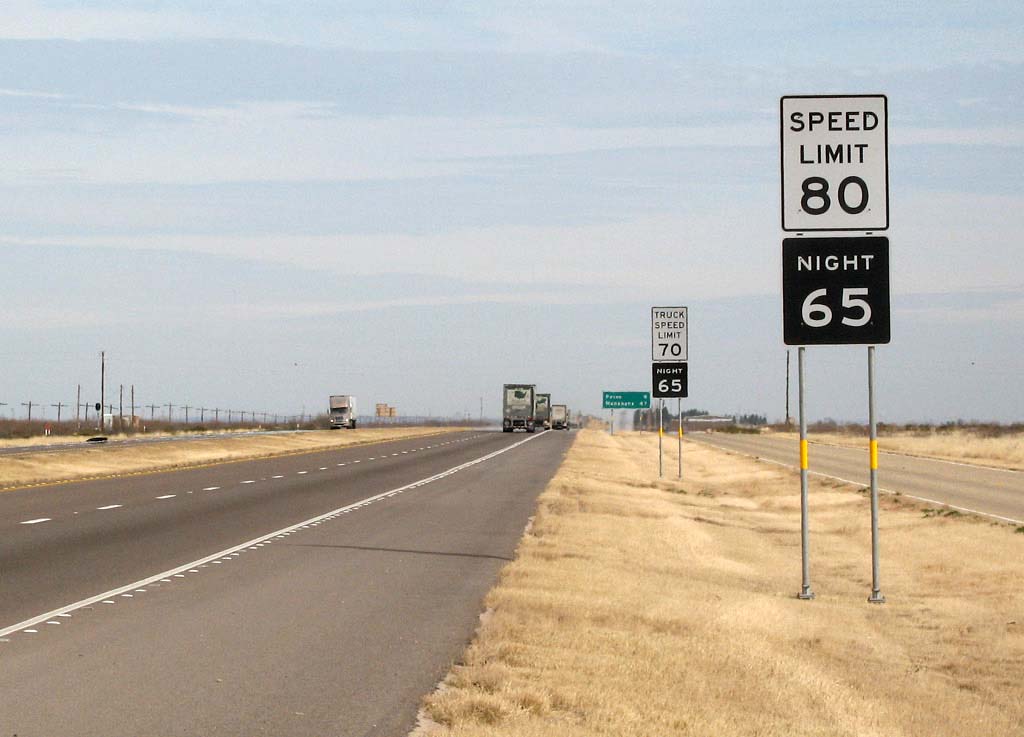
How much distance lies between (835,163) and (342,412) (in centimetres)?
11581

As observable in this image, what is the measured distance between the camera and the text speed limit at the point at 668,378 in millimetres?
36531

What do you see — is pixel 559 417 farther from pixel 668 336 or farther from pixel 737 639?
pixel 737 639

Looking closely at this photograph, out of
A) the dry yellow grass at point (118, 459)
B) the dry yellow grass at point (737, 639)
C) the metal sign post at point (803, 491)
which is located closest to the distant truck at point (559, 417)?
the dry yellow grass at point (118, 459)

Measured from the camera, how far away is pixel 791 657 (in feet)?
36.2

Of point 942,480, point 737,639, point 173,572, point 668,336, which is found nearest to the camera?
point 737,639

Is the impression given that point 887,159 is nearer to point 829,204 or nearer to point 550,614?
point 829,204

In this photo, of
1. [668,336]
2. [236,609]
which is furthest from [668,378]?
[236,609]

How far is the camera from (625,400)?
120 m

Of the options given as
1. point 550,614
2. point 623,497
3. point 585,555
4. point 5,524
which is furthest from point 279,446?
point 550,614

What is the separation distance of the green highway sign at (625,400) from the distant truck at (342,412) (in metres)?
24.1

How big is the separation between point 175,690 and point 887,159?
907 centimetres

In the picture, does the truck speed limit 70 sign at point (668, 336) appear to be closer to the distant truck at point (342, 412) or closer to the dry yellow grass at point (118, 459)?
the dry yellow grass at point (118, 459)

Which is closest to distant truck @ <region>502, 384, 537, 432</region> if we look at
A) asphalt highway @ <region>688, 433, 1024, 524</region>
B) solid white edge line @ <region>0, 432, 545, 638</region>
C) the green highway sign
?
the green highway sign

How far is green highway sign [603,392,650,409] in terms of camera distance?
11894 cm
